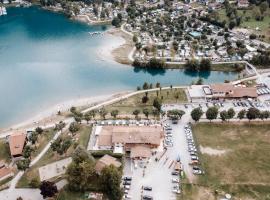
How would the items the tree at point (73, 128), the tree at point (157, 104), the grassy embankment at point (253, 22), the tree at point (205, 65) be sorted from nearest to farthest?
the tree at point (73, 128)
the tree at point (157, 104)
the tree at point (205, 65)
the grassy embankment at point (253, 22)

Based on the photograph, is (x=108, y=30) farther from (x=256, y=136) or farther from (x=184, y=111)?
(x=256, y=136)

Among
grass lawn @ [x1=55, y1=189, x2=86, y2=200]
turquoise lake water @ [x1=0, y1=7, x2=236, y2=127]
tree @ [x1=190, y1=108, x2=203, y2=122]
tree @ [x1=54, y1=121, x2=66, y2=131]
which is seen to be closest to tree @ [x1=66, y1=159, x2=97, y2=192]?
grass lawn @ [x1=55, y1=189, x2=86, y2=200]

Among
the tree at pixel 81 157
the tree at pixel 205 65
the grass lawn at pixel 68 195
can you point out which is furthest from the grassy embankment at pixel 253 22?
the grass lawn at pixel 68 195

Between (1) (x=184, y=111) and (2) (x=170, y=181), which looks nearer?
(2) (x=170, y=181)

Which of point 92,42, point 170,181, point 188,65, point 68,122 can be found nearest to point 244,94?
point 188,65

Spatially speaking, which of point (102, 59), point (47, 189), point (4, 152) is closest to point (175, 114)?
point (47, 189)

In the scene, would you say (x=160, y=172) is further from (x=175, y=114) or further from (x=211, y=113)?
(x=211, y=113)

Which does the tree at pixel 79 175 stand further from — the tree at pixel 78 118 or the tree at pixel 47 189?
the tree at pixel 78 118
